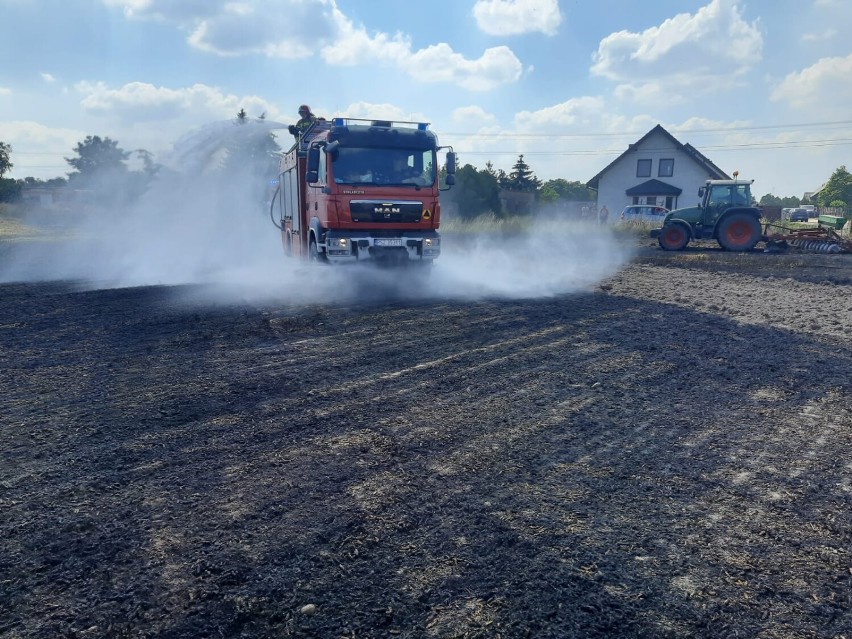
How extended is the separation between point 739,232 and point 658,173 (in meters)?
28.8

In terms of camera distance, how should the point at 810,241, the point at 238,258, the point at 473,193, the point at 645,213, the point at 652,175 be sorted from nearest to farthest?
the point at 238,258 → the point at 810,241 → the point at 645,213 → the point at 473,193 → the point at 652,175

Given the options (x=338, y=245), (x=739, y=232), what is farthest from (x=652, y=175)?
(x=338, y=245)

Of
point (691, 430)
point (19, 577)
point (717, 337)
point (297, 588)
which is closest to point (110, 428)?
point (19, 577)

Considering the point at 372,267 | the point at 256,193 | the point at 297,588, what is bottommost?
the point at 297,588

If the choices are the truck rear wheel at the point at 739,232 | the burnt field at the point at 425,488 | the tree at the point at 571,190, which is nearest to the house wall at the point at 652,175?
the truck rear wheel at the point at 739,232

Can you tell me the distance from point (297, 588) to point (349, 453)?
4.91 ft

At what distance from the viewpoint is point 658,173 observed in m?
48.2

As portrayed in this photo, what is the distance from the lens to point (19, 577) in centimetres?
273

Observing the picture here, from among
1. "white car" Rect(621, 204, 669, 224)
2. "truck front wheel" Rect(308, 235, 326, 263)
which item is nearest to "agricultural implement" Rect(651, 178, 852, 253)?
"truck front wheel" Rect(308, 235, 326, 263)

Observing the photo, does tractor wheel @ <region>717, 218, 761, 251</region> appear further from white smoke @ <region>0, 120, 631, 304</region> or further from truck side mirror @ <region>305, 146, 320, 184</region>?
truck side mirror @ <region>305, 146, 320, 184</region>

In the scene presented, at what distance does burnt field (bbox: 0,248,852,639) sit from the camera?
2574mm

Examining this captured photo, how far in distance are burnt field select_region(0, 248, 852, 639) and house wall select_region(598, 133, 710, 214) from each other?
44.2 metres

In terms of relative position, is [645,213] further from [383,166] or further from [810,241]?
[383,166]

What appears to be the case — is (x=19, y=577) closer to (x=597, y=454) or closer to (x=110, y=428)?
(x=110, y=428)
